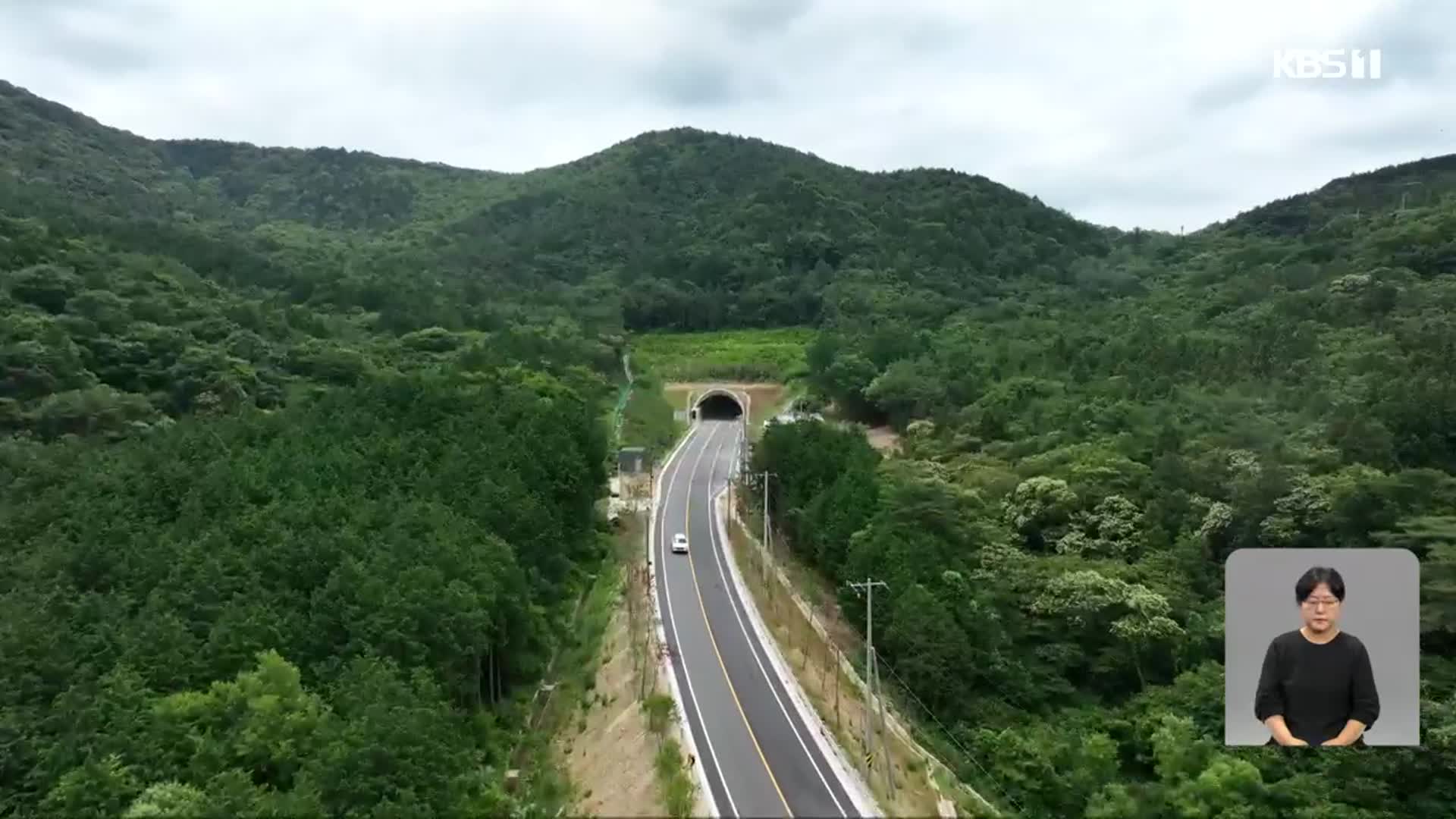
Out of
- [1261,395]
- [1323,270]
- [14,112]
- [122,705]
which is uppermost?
[14,112]

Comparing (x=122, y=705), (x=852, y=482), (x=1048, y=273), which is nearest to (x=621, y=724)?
(x=122, y=705)

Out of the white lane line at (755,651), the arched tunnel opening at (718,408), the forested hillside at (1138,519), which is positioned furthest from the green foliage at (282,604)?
the arched tunnel opening at (718,408)

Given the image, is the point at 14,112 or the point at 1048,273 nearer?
the point at 1048,273

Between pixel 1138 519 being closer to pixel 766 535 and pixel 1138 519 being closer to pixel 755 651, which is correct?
pixel 766 535

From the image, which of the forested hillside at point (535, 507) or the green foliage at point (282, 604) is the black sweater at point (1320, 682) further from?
the green foliage at point (282, 604)

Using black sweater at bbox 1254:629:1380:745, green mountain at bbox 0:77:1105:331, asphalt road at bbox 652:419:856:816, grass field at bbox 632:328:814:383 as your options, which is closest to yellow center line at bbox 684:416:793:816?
asphalt road at bbox 652:419:856:816

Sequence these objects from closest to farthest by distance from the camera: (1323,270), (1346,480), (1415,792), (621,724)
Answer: (1415,792)
(621,724)
(1346,480)
(1323,270)

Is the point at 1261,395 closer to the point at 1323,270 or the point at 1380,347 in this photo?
the point at 1380,347
